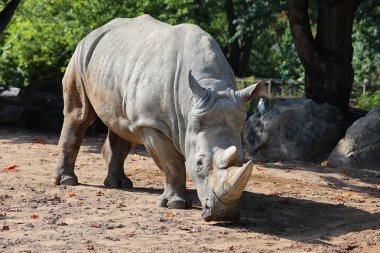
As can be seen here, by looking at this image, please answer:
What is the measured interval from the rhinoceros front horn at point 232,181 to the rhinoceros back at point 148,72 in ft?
3.22

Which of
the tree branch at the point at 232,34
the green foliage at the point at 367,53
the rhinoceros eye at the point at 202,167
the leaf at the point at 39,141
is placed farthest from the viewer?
the tree branch at the point at 232,34

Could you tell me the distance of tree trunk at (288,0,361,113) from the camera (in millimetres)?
14984

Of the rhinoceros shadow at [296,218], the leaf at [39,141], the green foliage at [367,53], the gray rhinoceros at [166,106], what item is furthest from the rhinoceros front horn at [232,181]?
the green foliage at [367,53]

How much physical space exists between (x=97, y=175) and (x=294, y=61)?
1608 centimetres

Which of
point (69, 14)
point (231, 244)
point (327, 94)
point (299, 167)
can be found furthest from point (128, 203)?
point (69, 14)

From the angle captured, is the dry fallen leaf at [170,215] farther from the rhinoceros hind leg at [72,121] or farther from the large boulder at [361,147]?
the large boulder at [361,147]

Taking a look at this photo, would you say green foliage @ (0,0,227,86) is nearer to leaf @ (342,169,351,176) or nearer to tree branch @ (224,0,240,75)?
tree branch @ (224,0,240,75)

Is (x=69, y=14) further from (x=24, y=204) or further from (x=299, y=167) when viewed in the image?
(x=24, y=204)

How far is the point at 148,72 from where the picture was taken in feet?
30.6

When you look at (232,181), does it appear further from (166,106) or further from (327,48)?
(327,48)

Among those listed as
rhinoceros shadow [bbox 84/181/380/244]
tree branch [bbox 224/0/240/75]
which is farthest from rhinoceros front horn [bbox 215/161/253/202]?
tree branch [bbox 224/0/240/75]

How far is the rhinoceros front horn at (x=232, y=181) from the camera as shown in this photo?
299 inches

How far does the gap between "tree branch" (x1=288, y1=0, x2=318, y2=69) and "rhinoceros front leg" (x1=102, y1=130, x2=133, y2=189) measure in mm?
5015

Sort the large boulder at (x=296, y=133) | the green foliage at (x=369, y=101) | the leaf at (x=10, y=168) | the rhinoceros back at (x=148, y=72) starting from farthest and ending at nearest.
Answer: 1. the green foliage at (x=369, y=101)
2. the large boulder at (x=296, y=133)
3. the leaf at (x=10, y=168)
4. the rhinoceros back at (x=148, y=72)
